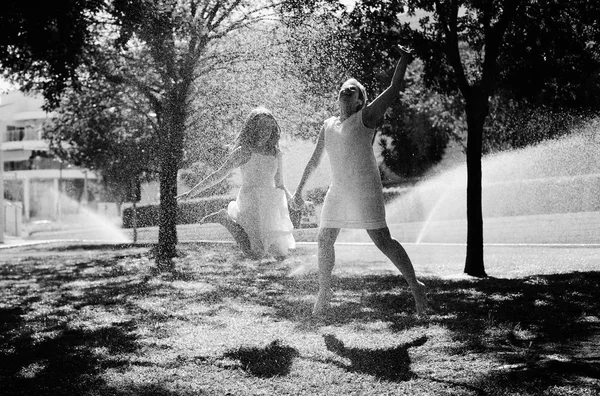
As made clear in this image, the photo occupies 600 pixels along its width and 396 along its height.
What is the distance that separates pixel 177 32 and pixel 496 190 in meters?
14.0

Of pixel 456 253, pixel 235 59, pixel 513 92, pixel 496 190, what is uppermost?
pixel 235 59

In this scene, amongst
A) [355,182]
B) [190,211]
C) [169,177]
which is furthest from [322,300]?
[190,211]

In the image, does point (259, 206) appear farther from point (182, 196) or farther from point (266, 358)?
point (266, 358)

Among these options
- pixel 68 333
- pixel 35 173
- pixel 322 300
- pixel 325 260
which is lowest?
pixel 68 333

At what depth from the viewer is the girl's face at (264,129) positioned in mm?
6211

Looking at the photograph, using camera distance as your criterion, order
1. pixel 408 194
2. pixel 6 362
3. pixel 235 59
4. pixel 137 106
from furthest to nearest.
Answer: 1. pixel 408 194
2. pixel 137 106
3. pixel 235 59
4. pixel 6 362

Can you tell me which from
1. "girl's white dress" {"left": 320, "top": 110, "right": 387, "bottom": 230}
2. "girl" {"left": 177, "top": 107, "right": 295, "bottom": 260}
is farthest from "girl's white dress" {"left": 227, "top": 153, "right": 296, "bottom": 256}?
"girl's white dress" {"left": 320, "top": 110, "right": 387, "bottom": 230}

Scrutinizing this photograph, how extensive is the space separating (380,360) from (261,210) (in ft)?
8.28

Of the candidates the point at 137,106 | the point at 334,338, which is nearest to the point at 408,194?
the point at 137,106

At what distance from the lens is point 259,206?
6641mm

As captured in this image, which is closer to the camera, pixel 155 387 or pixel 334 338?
pixel 155 387

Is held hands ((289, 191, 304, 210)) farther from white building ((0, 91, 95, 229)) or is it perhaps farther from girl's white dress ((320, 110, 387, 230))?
white building ((0, 91, 95, 229))

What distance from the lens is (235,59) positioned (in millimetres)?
13180

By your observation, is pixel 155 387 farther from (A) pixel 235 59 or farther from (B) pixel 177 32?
(A) pixel 235 59
